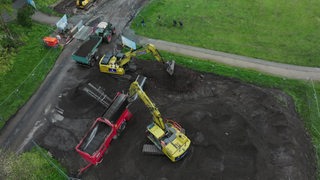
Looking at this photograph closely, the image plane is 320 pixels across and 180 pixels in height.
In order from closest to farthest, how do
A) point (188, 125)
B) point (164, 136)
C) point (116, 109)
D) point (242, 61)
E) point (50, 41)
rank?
point (164, 136), point (116, 109), point (188, 125), point (242, 61), point (50, 41)

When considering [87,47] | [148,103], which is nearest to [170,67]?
[148,103]

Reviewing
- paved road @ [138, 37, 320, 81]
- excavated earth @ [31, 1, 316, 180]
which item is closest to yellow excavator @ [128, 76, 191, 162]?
excavated earth @ [31, 1, 316, 180]

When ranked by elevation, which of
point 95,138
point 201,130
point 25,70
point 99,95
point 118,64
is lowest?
point 201,130

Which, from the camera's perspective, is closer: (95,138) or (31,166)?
(31,166)

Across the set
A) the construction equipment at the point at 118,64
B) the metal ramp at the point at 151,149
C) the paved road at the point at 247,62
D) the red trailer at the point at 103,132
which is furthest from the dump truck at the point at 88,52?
the metal ramp at the point at 151,149

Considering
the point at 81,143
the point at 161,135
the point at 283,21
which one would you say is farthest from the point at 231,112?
the point at 283,21

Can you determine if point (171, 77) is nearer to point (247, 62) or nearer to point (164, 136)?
point (164, 136)
